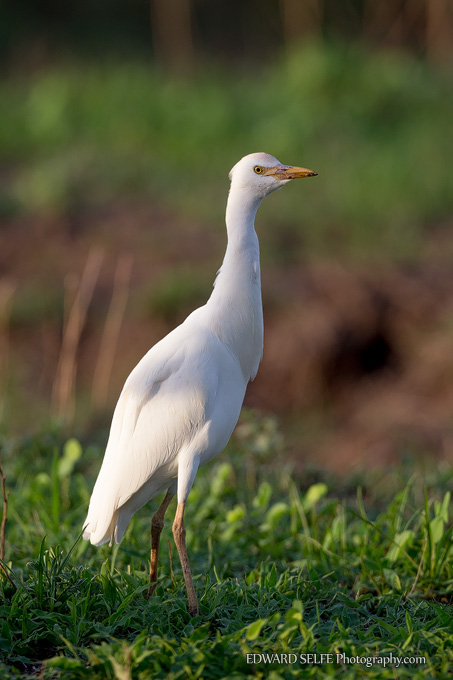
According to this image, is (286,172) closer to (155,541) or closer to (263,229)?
(155,541)

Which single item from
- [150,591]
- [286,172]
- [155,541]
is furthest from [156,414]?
[286,172]

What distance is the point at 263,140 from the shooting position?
10492 millimetres

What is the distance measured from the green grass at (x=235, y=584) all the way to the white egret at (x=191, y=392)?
0.70ft

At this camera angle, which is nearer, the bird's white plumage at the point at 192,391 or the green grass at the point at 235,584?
the green grass at the point at 235,584

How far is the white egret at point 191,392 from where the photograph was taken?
10.2ft

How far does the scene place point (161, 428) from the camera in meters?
3.16

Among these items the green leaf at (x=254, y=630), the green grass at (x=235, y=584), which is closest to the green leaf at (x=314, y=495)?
the green grass at (x=235, y=584)

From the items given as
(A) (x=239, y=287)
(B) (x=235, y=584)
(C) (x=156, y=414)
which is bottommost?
(B) (x=235, y=584)

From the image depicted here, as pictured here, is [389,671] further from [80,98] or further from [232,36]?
[232,36]

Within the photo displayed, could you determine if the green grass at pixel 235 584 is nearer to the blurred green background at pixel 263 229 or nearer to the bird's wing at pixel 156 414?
the bird's wing at pixel 156 414

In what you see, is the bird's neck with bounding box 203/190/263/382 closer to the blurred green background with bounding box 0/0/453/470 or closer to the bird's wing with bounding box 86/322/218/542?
the bird's wing with bounding box 86/322/218/542

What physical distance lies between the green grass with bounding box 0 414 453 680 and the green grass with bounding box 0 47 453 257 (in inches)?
184

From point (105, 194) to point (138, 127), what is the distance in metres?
1.79

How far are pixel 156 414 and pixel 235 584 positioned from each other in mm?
774
